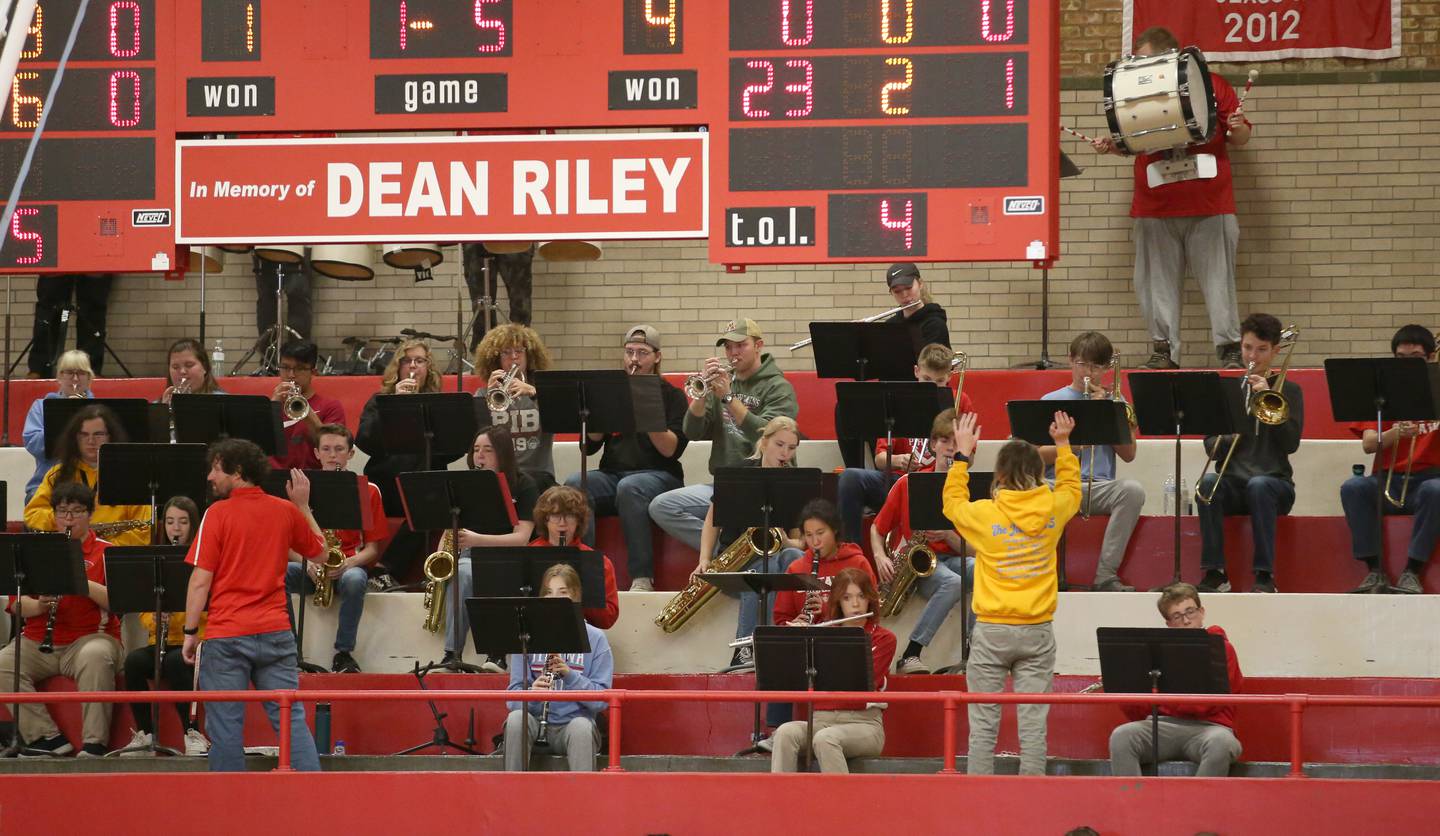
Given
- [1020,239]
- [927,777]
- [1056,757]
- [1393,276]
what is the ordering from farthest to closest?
[1393,276], [1020,239], [1056,757], [927,777]

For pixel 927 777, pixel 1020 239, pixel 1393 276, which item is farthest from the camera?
pixel 1393 276

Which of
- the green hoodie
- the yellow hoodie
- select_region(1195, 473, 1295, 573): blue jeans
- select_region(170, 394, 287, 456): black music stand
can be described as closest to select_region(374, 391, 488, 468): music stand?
select_region(170, 394, 287, 456): black music stand

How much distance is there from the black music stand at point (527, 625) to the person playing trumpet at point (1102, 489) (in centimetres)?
292

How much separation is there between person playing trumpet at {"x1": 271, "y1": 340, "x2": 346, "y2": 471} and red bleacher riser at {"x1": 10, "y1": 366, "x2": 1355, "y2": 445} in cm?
123

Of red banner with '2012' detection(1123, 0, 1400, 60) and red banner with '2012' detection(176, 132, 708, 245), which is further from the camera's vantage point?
red banner with '2012' detection(1123, 0, 1400, 60)

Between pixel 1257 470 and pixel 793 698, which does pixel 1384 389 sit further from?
pixel 793 698

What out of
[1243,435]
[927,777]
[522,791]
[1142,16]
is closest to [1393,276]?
[1142,16]

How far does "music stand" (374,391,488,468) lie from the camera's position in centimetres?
962

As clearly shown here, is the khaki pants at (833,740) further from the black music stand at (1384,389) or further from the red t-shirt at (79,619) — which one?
the red t-shirt at (79,619)

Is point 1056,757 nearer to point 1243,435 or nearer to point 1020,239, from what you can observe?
point 1243,435

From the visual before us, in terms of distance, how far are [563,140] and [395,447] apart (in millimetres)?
1900

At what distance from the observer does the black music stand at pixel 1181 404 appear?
29.5 feet

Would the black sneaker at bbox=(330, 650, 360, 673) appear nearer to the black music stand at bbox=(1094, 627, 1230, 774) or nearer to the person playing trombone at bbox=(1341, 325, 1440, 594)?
the black music stand at bbox=(1094, 627, 1230, 774)

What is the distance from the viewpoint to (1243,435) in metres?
9.61
